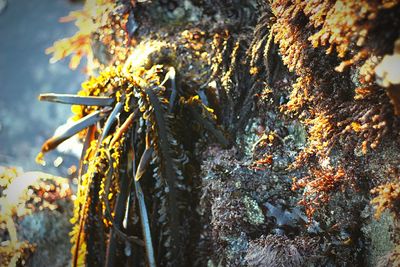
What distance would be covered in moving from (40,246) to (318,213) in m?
1.83

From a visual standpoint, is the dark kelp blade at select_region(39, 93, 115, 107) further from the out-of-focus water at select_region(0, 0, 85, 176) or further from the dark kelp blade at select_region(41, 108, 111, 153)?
the out-of-focus water at select_region(0, 0, 85, 176)

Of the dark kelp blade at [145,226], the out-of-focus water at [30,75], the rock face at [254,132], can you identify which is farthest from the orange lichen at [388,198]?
the out-of-focus water at [30,75]

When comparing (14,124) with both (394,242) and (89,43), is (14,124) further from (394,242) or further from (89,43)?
(394,242)

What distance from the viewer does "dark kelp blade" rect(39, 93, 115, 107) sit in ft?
5.08

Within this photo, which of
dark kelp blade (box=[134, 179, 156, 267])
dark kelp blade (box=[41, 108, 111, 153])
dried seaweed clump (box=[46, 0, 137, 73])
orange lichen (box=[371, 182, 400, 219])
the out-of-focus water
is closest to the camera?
orange lichen (box=[371, 182, 400, 219])

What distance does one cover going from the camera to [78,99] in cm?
160

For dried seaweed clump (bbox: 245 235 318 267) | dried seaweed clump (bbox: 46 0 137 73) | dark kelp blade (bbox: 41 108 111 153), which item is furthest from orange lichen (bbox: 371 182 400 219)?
dried seaweed clump (bbox: 46 0 137 73)

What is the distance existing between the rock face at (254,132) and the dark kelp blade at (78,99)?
64mm

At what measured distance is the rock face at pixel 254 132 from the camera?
966 mm

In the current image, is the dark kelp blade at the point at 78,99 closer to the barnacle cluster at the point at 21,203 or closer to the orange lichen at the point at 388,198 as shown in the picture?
the barnacle cluster at the point at 21,203

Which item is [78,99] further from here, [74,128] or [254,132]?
[254,132]

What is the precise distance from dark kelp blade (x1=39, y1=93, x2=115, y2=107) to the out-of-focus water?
231 inches

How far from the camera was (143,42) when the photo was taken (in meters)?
1.95

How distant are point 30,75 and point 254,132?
739 cm
